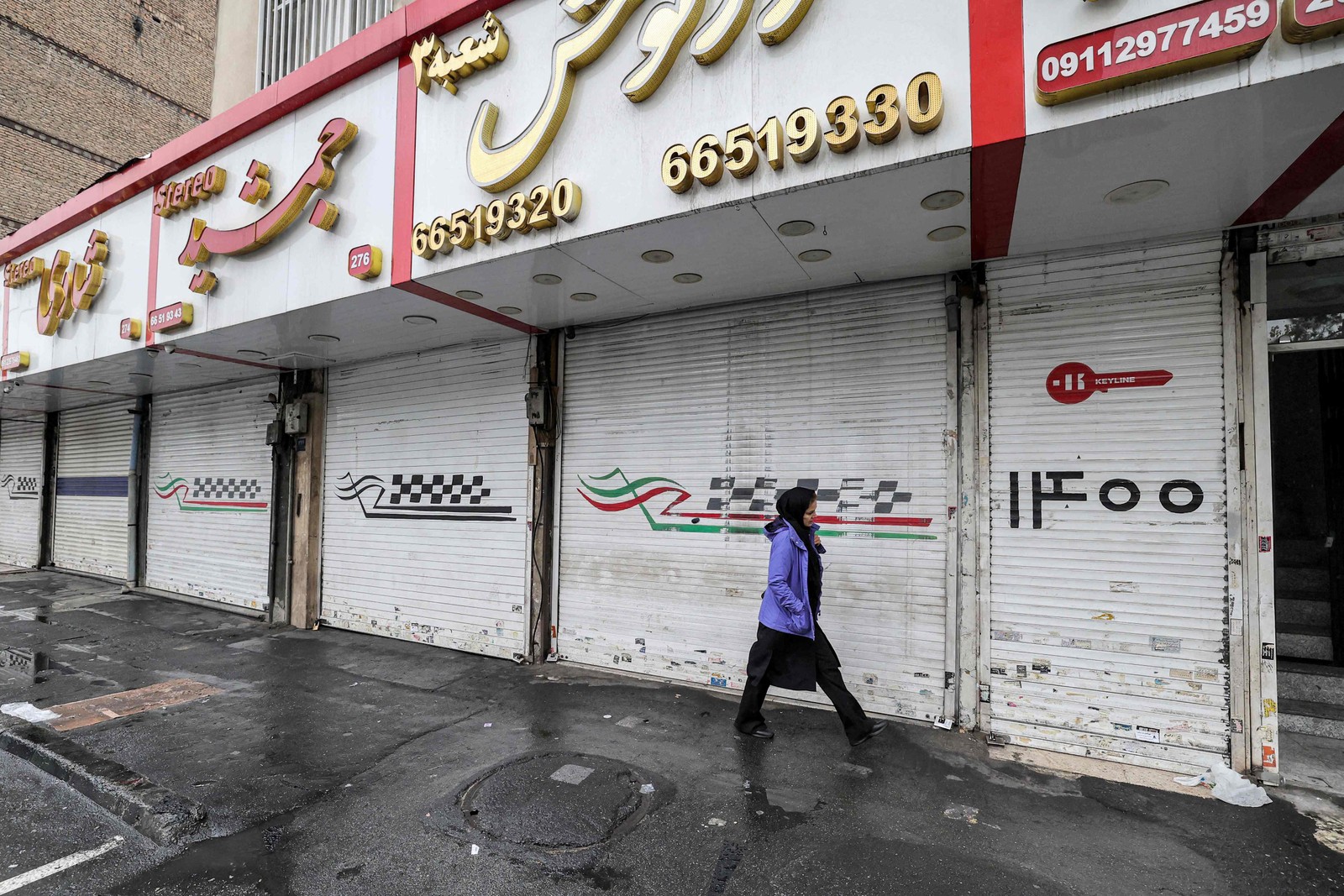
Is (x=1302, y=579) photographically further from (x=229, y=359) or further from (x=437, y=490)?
(x=229, y=359)

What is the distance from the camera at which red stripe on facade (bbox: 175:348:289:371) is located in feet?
27.7

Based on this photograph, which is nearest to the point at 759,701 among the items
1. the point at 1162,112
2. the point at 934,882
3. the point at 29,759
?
the point at 934,882

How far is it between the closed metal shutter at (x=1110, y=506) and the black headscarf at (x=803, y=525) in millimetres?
1363

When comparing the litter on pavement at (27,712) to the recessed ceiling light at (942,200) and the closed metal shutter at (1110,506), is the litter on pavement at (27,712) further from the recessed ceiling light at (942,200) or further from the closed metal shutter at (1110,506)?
the recessed ceiling light at (942,200)

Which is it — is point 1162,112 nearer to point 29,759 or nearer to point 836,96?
point 836,96

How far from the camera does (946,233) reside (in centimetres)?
459

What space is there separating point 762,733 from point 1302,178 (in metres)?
4.93

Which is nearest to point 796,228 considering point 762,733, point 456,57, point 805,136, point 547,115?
point 805,136

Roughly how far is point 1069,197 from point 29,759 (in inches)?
323

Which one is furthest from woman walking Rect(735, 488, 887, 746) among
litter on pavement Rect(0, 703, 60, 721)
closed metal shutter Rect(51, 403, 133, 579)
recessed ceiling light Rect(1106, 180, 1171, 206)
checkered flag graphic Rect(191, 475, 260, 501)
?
closed metal shutter Rect(51, 403, 133, 579)

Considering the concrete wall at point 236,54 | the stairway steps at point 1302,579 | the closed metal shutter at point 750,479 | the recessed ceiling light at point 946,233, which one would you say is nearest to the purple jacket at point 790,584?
the closed metal shutter at point 750,479

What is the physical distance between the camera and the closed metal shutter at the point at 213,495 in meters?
10.1

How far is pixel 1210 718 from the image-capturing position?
4285mm

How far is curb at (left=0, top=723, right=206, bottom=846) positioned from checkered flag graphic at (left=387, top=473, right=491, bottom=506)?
12.7 feet
